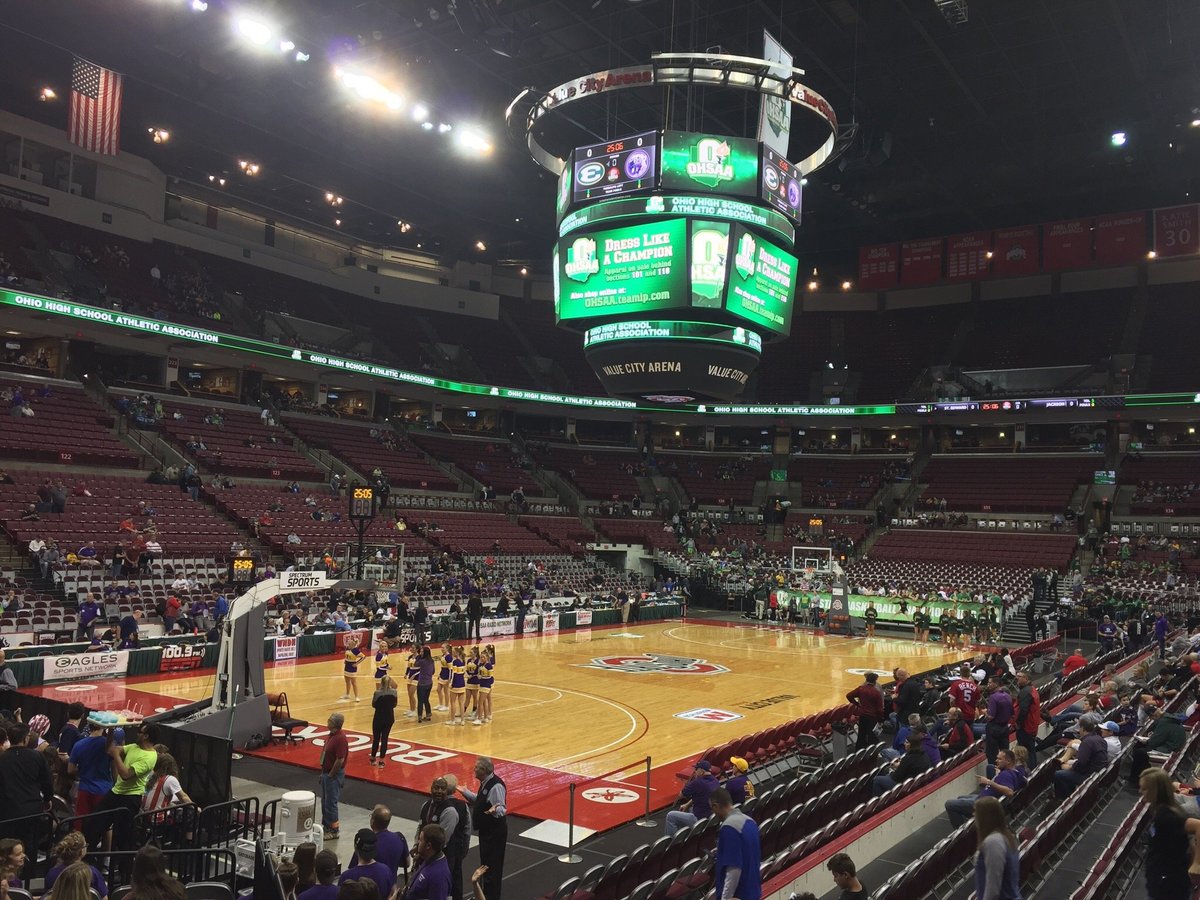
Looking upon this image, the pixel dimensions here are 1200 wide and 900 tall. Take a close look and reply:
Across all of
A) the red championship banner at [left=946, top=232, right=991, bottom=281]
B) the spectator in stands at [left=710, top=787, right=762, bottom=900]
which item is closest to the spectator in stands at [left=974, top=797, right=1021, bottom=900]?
the spectator in stands at [left=710, top=787, right=762, bottom=900]

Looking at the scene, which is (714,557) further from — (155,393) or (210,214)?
(210,214)

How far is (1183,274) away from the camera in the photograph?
156 ft

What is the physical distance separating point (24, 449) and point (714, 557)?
28.9 m

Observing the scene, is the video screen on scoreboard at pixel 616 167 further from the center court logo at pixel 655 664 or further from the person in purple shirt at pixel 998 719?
the person in purple shirt at pixel 998 719

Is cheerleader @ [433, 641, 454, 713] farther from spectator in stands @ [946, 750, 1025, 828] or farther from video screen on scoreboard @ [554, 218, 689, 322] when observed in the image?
spectator in stands @ [946, 750, 1025, 828]

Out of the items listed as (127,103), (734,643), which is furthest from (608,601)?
(127,103)

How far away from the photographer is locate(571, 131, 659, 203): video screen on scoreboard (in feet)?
63.9

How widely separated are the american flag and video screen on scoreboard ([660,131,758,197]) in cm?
1606

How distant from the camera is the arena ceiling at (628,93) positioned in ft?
80.2

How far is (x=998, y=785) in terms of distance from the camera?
9.44 m

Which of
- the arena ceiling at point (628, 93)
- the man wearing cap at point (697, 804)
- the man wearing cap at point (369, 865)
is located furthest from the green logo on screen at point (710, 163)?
the man wearing cap at point (369, 865)

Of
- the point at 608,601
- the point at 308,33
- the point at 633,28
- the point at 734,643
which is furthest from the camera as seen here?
the point at 608,601

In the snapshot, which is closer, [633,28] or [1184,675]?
[1184,675]

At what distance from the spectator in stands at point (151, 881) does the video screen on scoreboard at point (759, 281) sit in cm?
1640
